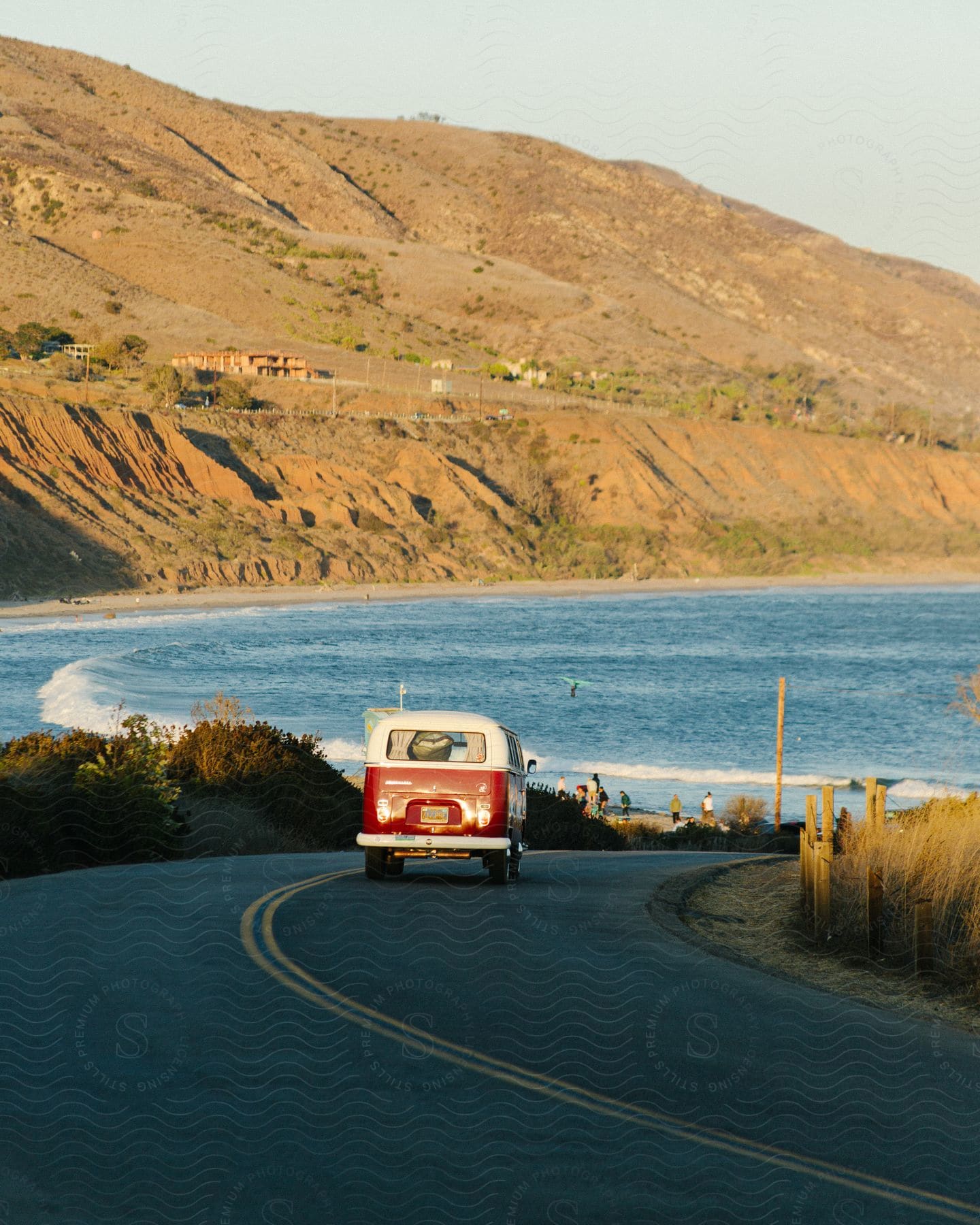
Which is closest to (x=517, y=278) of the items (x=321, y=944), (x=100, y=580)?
(x=100, y=580)

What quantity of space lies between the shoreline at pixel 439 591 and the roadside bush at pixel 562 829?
54778 mm

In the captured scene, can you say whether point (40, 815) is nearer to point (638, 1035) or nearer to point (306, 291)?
point (638, 1035)

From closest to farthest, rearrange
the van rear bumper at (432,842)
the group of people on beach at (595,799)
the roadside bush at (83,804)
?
the van rear bumper at (432,842)
the roadside bush at (83,804)
the group of people on beach at (595,799)

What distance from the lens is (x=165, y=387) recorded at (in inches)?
4459

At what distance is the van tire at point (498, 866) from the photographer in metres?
15.2

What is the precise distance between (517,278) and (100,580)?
4551 inches

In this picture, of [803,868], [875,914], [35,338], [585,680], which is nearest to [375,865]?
[803,868]

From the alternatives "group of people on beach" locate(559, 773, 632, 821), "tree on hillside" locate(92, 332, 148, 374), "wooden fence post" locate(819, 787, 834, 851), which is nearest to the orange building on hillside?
"tree on hillside" locate(92, 332, 148, 374)

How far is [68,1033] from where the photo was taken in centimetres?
871

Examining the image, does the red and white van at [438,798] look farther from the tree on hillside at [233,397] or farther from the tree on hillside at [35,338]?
the tree on hillside at [35,338]

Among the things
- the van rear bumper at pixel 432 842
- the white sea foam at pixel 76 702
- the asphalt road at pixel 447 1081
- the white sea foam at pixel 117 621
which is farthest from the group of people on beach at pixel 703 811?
the white sea foam at pixel 117 621

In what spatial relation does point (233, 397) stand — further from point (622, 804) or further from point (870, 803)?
point (870, 803)

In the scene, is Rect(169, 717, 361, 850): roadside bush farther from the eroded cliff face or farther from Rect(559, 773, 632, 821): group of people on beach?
the eroded cliff face

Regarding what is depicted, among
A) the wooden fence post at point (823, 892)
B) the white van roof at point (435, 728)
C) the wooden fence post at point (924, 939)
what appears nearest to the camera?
the wooden fence post at point (924, 939)
